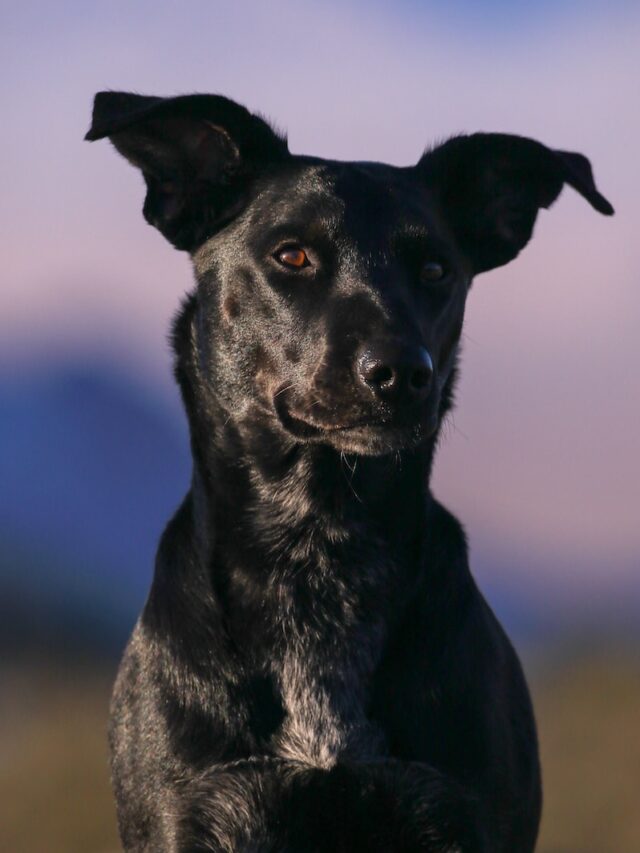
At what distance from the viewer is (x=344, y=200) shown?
4.03 meters

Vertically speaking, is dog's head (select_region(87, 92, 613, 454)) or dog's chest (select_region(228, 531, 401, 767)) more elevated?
dog's head (select_region(87, 92, 613, 454))

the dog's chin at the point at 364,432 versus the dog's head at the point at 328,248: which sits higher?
the dog's head at the point at 328,248

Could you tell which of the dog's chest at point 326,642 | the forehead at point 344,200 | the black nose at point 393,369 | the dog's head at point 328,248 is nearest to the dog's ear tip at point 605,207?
the dog's head at point 328,248

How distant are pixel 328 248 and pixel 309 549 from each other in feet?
2.94

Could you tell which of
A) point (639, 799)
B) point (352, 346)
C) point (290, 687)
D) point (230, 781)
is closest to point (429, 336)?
point (352, 346)

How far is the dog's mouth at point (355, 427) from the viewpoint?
3736 mm

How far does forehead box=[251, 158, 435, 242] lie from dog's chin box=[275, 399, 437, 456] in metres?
0.56

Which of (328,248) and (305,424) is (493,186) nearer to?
(328,248)

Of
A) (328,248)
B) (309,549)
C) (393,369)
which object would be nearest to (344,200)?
(328,248)

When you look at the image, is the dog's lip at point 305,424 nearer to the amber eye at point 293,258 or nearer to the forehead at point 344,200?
the amber eye at point 293,258

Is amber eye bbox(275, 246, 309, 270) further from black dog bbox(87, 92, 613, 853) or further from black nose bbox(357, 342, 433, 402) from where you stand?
black nose bbox(357, 342, 433, 402)

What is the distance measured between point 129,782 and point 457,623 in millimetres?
1058

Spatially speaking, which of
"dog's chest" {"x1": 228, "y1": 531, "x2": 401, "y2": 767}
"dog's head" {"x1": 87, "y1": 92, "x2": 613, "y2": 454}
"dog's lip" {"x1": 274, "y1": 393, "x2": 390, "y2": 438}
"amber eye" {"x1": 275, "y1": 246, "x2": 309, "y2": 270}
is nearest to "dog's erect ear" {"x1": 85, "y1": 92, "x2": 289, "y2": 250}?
"dog's head" {"x1": 87, "y1": 92, "x2": 613, "y2": 454}

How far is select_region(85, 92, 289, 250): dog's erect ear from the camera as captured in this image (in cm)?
418
